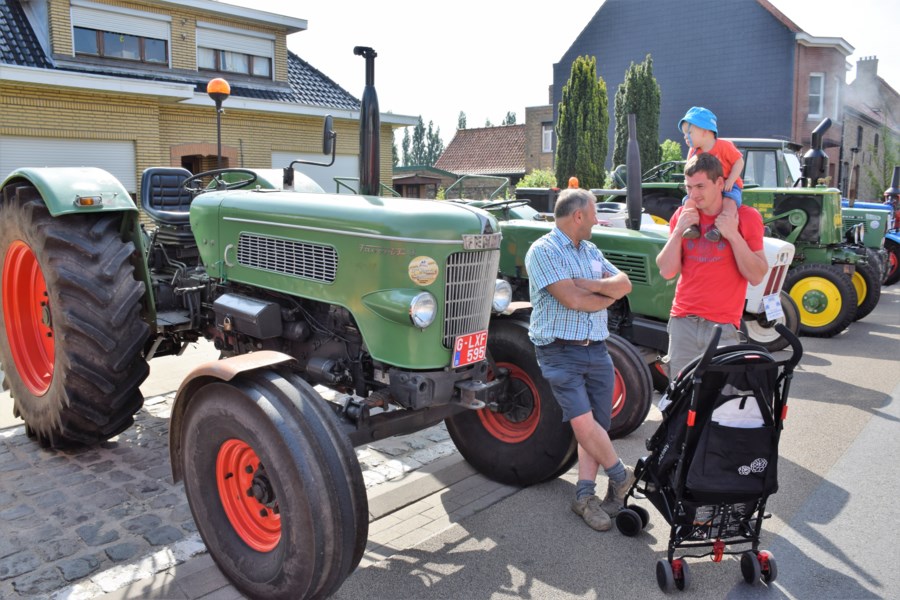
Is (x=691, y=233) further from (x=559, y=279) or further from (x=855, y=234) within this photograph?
(x=855, y=234)

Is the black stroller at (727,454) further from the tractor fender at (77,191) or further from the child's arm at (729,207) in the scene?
the tractor fender at (77,191)

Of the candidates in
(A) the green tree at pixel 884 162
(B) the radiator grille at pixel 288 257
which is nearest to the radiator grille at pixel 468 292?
(B) the radiator grille at pixel 288 257

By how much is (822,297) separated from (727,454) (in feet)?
22.2

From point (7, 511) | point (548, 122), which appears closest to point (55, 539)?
point (7, 511)

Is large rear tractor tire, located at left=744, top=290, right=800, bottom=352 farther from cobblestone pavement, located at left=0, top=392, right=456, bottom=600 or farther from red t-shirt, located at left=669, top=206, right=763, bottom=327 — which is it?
cobblestone pavement, located at left=0, top=392, right=456, bottom=600

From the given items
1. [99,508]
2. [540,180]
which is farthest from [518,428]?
[540,180]

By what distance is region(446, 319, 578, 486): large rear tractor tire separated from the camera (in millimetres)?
3980

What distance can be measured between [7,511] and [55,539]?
0.48 m

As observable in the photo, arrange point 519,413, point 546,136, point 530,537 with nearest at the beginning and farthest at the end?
1. point 530,537
2. point 519,413
3. point 546,136

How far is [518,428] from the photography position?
4180 mm

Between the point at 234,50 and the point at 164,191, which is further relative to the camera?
the point at 234,50

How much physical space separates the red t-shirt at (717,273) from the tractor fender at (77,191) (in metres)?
3.15

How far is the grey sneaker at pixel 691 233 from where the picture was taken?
3672 millimetres

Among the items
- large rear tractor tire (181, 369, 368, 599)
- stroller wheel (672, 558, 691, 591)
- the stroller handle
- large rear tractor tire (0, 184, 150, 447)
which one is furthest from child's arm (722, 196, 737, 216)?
large rear tractor tire (0, 184, 150, 447)
